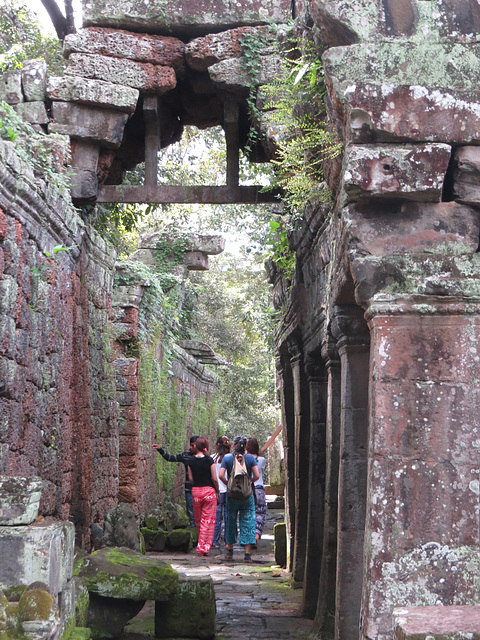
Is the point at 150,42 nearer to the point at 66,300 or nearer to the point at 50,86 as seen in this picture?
the point at 50,86

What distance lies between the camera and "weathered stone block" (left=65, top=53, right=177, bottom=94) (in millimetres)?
8477

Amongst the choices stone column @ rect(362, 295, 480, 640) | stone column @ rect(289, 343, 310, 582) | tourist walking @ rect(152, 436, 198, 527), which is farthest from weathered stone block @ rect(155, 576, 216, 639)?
tourist walking @ rect(152, 436, 198, 527)

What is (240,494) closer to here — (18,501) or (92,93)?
(92,93)

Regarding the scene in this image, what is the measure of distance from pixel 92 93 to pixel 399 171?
5114mm

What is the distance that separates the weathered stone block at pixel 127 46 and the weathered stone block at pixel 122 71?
7 centimetres

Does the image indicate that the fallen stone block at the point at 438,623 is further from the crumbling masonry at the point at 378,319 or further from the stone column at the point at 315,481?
the stone column at the point at 315,481

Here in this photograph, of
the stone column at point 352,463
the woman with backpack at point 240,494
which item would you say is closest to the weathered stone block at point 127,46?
the stone column at point 352,463

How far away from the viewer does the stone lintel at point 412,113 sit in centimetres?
420

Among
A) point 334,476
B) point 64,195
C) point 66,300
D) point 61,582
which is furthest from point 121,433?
point 61,582

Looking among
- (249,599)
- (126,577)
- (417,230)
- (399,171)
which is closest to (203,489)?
(249,599)

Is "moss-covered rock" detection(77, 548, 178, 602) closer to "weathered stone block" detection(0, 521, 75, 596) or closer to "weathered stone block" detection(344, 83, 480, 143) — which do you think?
"weathered stone block" detection(0, 521, 75, 596)

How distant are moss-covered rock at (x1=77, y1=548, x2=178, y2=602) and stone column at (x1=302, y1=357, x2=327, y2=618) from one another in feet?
5.93

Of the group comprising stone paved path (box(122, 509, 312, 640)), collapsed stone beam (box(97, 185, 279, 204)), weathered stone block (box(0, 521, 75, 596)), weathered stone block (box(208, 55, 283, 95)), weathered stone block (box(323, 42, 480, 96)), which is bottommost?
stone paved path (box(122, 509, 312, 640))

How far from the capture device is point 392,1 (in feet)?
14.6
